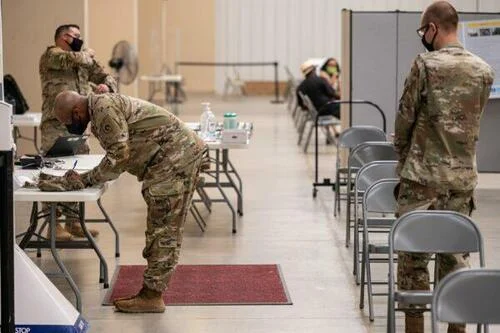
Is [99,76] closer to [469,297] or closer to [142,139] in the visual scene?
[142,139]

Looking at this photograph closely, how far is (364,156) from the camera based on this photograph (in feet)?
29.5

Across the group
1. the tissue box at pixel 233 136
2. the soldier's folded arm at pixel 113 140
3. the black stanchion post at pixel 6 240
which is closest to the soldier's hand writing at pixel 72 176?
the soldier's folded arm at pixel 113 140

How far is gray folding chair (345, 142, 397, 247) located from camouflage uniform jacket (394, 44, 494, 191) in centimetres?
284

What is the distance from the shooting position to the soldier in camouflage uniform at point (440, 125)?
5.68 m

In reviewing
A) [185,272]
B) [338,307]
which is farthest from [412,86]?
[185,272]

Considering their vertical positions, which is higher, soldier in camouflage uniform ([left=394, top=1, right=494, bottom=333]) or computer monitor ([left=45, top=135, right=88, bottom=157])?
soldier in camouflage uniform ([left=394, top=1, right=494, bottom=333])

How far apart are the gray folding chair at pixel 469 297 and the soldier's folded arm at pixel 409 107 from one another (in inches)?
68.7

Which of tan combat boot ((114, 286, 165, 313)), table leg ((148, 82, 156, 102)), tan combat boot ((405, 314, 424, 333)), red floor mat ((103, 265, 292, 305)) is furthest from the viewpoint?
table leg ((148, 82, 156, 102))

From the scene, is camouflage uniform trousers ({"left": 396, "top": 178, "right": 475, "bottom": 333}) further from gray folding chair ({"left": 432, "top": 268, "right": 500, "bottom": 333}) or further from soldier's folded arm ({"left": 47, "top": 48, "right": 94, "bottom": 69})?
soldier's folded arm ({"left": 47, "top": 48, "right": 94, "bottom": 69})

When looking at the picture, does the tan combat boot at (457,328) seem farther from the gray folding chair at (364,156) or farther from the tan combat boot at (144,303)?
the gray folding chair at (364,156)

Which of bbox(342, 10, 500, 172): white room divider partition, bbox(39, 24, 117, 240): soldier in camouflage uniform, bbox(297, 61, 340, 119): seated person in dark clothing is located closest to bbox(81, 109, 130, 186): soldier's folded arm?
bbox(39, 24, 117, 240): soldier in camouflage uniform

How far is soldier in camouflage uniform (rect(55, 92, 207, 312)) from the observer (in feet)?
20.5

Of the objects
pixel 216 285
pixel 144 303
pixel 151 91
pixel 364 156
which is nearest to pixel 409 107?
pixel 144 303

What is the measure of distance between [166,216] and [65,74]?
267 cm
